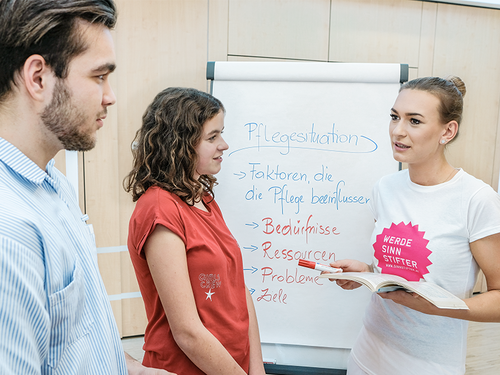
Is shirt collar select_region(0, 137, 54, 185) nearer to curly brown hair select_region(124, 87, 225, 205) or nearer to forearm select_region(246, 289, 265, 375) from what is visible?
curly brown hair select_region(124, 87, 225, 205)

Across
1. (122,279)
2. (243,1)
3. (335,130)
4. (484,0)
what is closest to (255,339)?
(335,130)

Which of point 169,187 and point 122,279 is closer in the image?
point 169,187

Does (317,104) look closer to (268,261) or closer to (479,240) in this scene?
(268,261)

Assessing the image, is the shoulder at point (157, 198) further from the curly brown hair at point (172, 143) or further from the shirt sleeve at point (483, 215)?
the shirt sleeve at point (483, 215)

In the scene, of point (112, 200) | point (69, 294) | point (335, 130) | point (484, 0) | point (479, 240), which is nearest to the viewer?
point (69, 294)

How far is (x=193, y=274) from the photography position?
103 centimetres

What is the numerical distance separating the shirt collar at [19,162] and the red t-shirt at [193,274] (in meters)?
0.42

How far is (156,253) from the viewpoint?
3.23ft

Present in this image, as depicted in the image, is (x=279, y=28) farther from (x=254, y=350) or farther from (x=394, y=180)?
(x=254, y=350)

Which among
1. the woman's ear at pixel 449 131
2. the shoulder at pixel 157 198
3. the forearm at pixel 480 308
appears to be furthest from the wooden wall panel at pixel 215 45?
the forearm at pixel 480 308

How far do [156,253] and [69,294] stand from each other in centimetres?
41

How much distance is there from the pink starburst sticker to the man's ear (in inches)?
43.3

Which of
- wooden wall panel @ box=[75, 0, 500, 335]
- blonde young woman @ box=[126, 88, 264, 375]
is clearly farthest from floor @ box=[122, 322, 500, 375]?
blonde young woman @ box=[126, 88, 264, 375]

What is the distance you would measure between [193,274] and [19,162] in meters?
0.57
